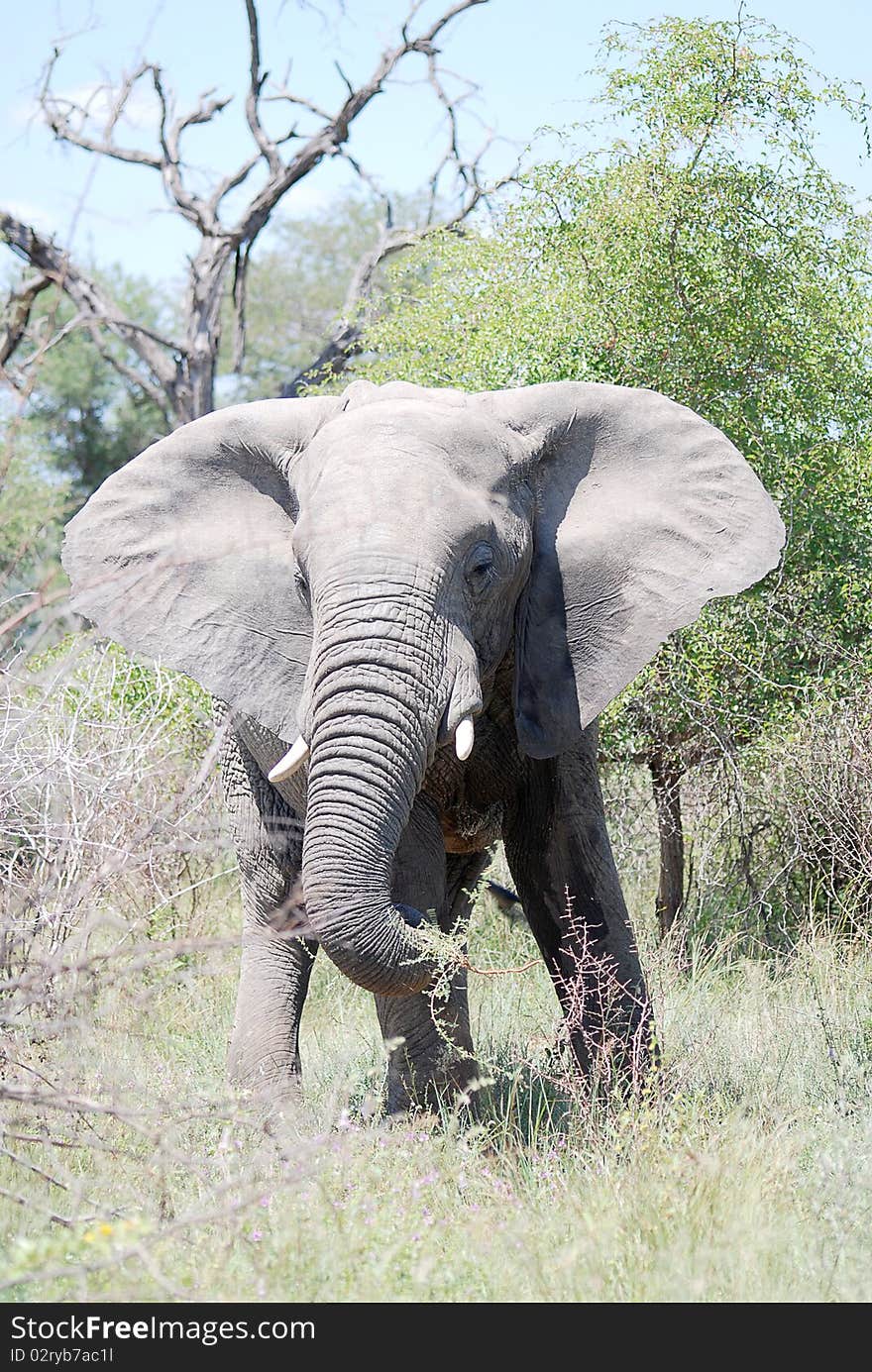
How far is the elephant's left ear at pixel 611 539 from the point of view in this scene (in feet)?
15.1

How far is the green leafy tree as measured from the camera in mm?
7422

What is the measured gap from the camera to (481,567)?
420 centimetres

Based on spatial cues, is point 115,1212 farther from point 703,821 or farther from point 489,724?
point 703,821

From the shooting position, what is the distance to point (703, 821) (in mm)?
7973

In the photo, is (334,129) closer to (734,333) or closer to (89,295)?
(89,295)

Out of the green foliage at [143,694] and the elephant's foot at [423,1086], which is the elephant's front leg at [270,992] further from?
the green foliage at [143,694]

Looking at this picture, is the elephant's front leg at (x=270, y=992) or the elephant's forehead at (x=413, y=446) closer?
the elephant's forehead at (x=413, y=446)

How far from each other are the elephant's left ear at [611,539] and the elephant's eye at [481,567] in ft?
1.21

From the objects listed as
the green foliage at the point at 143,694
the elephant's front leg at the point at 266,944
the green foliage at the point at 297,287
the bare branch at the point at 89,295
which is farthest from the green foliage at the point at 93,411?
the elephant's front leg at the point at 266,944

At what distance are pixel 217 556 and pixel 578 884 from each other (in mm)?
1455

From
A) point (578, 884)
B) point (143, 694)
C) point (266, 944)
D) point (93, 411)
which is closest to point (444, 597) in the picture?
point (578, 884)

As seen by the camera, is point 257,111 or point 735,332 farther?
point 257,111
